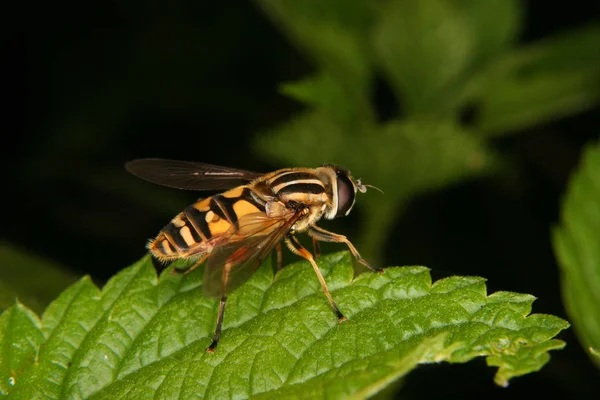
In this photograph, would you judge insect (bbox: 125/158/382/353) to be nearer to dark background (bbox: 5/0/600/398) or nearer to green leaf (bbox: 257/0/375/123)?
green leaf (bbox: 257/0/375/123)

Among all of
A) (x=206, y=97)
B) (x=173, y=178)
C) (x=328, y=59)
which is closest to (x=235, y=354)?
(x=173, y=178)

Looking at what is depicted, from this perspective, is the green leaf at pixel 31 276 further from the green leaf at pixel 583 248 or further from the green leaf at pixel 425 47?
the green leaf at pixel 583 248

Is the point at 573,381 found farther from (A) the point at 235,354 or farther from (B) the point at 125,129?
(B) the point at 125,129

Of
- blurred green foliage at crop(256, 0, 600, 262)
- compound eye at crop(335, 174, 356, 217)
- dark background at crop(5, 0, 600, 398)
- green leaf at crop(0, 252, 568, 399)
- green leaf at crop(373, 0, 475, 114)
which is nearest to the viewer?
green leaf at crop(0, 252, 568, 399)

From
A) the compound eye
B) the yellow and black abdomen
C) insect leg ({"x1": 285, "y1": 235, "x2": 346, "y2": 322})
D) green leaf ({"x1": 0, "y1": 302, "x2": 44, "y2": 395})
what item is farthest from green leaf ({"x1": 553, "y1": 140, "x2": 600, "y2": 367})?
green leaf ({"x1": 0, "y1": 302, "x2": 44, "y2": 395})

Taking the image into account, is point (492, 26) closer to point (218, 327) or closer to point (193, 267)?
point (193, 267)
